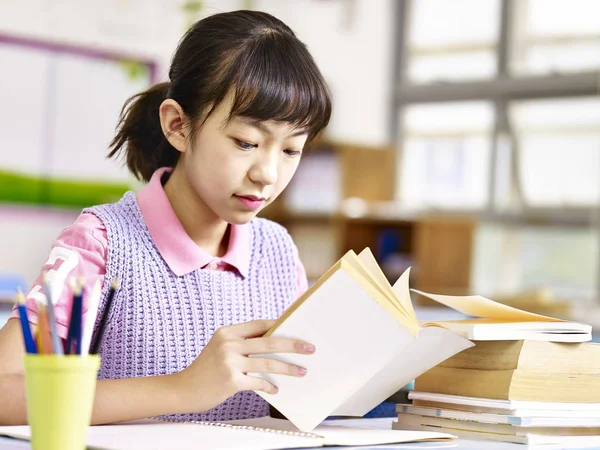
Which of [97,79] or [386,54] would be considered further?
[386,54]

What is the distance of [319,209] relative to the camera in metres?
5.96

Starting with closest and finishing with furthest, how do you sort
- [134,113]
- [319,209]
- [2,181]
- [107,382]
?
[107,382] → [134,113] → [2,181] → [319,209]

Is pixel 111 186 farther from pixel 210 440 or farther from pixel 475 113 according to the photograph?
pixel 210 440

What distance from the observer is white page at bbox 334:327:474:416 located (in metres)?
1.16

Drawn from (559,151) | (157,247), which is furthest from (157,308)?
(559,151)

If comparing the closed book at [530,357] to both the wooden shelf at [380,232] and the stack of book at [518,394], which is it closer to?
the stack of book at [518,394]

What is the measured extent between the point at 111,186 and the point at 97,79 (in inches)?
23.1

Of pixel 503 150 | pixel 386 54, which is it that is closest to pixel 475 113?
pixel 503 150

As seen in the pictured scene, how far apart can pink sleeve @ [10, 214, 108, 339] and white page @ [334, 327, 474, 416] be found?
1.17 feet

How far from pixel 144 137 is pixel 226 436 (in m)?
0.61

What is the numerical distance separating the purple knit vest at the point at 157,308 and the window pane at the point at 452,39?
16.8 ft

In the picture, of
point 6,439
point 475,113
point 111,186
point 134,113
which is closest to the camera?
point 6,439

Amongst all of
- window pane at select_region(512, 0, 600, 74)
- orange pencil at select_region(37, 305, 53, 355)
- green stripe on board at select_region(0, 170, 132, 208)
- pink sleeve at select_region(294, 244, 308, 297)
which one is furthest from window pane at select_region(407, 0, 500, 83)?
orange pencil at select_region(37, 305, 53, 355)

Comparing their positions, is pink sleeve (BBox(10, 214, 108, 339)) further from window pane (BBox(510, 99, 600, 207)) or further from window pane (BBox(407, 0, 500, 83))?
window pane (BBox(407, 0, 500, 83))
